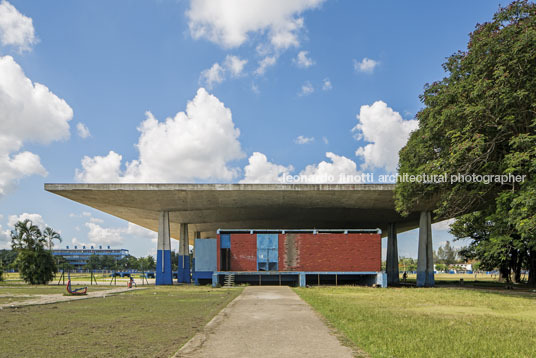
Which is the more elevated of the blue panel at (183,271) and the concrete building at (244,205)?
the concrete building at (244,205)

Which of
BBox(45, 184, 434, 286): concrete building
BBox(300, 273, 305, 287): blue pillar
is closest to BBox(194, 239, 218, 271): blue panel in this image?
BBox(45, 184, 434, 286): concrete building

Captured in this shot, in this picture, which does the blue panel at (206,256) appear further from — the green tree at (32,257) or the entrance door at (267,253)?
the green tree at (32,257)

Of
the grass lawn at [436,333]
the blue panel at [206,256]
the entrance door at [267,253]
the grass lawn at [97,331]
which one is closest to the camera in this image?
the grass lawn at [436,333]

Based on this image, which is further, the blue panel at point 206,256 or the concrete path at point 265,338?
the blue panel at point 206,256

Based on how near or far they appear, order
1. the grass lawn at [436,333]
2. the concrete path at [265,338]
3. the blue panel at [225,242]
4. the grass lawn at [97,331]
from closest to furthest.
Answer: the concrete path at [265,338], the grass lawn at [436,333], the grass lawn at [97,331], the blue panel at [225,242]

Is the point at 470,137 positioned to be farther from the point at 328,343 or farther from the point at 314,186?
the point at 328,343

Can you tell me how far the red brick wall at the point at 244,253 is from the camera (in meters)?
42.9

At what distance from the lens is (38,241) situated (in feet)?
163

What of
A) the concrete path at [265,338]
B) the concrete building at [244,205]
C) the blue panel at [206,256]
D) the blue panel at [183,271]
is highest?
the concrete building at [244,205]

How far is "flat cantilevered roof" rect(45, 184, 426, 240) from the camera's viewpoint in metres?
40.9

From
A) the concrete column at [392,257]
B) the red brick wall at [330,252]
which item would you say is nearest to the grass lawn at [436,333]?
the red brick wall at [330,252]

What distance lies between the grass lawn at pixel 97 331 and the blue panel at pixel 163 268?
1200 inches

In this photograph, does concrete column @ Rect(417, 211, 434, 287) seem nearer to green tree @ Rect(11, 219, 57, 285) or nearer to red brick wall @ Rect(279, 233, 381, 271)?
red brick wall @ Rect(279, 233, 381, 271)

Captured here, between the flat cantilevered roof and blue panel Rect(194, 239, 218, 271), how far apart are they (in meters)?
4.37
